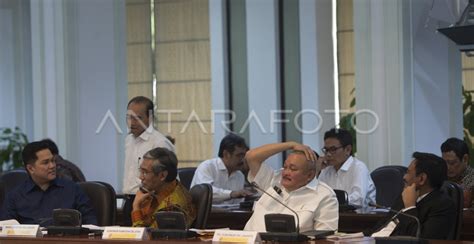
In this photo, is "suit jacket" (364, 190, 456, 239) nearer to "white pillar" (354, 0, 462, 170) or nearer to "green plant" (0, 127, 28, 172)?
"white pillar" (354, 0, 462, 170)

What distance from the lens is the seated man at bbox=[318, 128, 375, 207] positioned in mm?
6957

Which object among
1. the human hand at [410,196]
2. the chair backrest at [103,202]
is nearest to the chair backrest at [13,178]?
the chair backrest at [103,202]

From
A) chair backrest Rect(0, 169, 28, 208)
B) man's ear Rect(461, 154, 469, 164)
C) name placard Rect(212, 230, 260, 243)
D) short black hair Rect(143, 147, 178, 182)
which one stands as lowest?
name placard Rect(212, 230, 260, 243)

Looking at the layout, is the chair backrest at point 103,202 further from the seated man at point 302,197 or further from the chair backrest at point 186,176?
the chair backrest at point 186,176

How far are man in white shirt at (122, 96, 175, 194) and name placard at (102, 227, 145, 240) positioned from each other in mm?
1814

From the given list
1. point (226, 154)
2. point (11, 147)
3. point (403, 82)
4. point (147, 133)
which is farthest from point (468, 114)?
point (11, 147)

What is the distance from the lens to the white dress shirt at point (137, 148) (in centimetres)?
651

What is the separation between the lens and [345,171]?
7.13 meters

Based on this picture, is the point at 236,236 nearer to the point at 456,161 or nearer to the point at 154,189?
the point at 154,189

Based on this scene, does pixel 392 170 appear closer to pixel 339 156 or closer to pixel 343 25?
pixel 339 156

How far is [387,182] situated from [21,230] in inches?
117

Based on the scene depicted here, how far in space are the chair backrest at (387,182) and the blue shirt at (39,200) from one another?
2.22 m

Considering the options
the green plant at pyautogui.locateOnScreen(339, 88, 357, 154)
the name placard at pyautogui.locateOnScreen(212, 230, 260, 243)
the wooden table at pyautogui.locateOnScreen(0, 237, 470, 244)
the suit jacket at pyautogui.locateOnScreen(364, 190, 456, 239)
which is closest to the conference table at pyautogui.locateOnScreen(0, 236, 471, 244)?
the wooden table at pyautogui.locateOnScreen(0, 237, 470, 244)

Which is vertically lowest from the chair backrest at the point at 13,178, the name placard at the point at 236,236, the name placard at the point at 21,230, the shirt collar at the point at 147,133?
the name placard at the point at 21,230
